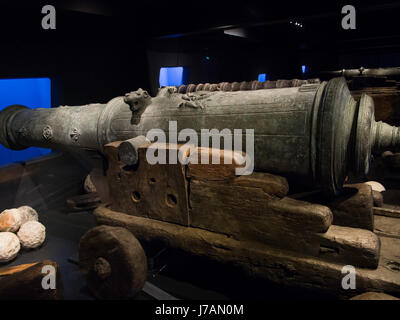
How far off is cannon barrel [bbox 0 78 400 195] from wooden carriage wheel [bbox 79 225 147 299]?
992 millimetres

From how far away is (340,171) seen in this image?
7.77 ft

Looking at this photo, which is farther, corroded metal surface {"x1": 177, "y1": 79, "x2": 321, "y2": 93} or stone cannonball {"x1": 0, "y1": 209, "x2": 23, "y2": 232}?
corroded metal surface {"x1": 177, "y1": 79, "x2": 321, "y2": 93}

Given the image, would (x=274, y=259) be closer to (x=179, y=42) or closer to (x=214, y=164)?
(x=214, y=164)

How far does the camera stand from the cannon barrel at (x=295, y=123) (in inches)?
90.4

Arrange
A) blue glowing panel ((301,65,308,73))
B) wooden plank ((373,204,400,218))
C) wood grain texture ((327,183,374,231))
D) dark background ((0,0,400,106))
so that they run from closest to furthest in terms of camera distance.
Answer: wood grain texture ((327,183,374,231)) → wooden plank ((373,204,400,218)) → dark background ((0,0,400,106)) → blue glowing panel ((301,65,308,73))

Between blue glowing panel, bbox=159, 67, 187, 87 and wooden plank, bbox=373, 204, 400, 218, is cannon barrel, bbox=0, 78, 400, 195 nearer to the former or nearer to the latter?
wooden plank, bbox=373, 204, 400, 218

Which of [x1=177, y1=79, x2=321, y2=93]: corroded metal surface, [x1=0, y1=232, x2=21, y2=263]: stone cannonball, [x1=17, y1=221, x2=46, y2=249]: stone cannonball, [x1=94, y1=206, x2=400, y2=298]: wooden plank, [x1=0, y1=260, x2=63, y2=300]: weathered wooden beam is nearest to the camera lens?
[x1=94, y1=206, x2=400, y2=298]: wooden plank

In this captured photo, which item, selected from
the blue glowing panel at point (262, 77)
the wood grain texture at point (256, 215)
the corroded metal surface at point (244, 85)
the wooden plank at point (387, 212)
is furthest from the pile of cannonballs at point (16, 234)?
the wooden plank at point (387, 212)

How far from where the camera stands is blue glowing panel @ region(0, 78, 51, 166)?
186 inches

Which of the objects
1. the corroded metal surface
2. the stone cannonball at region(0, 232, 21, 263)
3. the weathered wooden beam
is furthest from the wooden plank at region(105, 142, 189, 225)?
the corroded metal surface

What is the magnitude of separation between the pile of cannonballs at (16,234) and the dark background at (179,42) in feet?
7.03

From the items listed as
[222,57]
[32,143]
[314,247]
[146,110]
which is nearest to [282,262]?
[314,247]

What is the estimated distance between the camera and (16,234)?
3.46 metres

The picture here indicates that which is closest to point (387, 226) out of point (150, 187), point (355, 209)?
point (355, 209)
